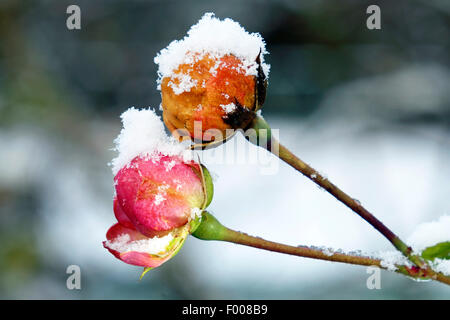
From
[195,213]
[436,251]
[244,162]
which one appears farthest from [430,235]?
[244,162]

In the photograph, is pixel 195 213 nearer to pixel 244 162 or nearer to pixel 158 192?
pixel 158 192

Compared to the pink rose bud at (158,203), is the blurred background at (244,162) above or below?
above

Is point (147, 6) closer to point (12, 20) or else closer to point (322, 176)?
point (12, 20)

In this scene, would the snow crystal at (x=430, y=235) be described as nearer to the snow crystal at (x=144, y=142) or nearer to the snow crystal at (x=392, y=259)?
the snow crystal at (x=392, y=259)

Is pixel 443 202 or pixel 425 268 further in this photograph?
pixel 443 202

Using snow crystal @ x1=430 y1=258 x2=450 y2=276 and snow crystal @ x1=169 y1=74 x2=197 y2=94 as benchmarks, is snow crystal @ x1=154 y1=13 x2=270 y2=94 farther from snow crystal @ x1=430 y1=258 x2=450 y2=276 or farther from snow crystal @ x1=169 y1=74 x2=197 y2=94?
snow crystal @ x1=430 y1=258 x2=450 y2=276

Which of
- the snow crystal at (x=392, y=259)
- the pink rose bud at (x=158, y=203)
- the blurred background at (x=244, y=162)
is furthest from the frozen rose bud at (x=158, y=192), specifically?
the blurred background at (x=244, y=162)
